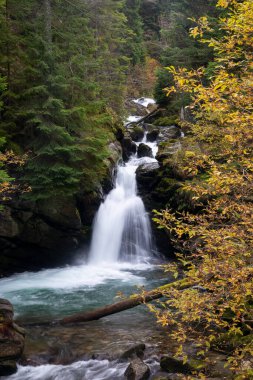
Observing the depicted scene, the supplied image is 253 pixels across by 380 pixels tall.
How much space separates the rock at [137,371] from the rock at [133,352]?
20.0 inches

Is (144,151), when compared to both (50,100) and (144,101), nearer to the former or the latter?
(50,100)

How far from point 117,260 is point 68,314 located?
21.7 ft

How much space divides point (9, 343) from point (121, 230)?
35.0ft

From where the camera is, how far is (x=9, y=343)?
7.41m

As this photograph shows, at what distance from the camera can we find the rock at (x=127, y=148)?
22.5 metres

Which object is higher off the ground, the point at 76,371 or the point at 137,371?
the point at 137,371

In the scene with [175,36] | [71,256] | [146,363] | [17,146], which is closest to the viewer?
[146,363]

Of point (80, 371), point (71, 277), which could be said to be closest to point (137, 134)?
point (71, 277)

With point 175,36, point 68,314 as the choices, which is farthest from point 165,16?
point 68,314

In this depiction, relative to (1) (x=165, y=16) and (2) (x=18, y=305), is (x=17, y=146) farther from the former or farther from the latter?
(1) (x=165, y=16)

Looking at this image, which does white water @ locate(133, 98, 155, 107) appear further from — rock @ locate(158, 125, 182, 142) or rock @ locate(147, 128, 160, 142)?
rock @ locate(147, 128, 160, 142)

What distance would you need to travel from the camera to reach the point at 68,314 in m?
10.6

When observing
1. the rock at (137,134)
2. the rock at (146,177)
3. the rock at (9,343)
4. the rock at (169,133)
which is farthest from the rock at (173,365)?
the rock at (137,134)

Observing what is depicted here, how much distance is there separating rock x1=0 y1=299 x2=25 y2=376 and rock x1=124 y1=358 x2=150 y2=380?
2.34 m
